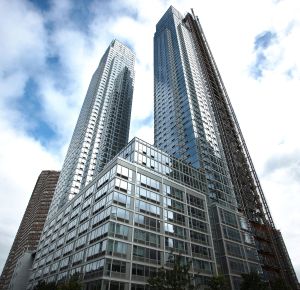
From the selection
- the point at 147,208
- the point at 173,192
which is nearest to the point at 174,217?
the point at 173,192

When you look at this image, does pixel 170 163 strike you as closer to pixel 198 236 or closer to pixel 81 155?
pixel 198 236

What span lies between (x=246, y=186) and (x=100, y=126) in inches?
2839

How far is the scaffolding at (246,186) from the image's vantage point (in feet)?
232

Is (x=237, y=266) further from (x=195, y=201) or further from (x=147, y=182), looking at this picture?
(x=147, y=182)

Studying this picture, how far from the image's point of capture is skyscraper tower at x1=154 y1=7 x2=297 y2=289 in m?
67.8

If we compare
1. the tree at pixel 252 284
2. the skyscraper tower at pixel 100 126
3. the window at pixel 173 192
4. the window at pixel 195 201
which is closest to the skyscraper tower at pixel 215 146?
the window at pixel 195 201

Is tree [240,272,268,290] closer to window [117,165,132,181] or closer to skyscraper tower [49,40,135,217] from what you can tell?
window [117,165,132,181]

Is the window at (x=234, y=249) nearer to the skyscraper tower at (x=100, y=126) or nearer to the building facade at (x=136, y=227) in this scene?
the building facade at (x=136, y=227)

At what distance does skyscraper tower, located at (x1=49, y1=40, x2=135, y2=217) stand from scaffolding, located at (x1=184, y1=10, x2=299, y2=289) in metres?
50.2

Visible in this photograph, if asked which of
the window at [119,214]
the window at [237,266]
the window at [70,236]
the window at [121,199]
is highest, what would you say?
the window at [121,199]

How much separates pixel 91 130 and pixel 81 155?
15.7 metres

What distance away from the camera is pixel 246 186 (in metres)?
86.1

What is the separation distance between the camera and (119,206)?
49062 mm

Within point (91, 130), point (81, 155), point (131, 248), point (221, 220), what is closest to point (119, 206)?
point (131, 248)
